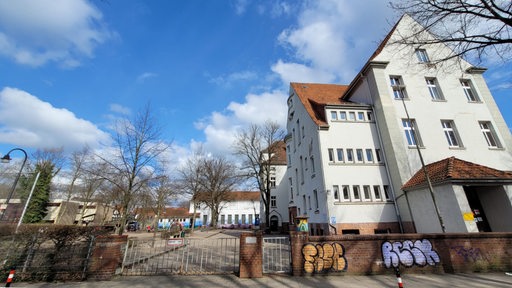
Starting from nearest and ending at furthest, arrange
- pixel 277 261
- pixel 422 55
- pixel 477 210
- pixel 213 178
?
pixel 277 261 < pixel 477 210 < pixel 422 55 < pixel 213 178

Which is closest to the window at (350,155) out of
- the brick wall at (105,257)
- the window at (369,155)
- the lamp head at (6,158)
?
the window at (369,155)

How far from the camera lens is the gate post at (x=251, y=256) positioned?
799 centimetres

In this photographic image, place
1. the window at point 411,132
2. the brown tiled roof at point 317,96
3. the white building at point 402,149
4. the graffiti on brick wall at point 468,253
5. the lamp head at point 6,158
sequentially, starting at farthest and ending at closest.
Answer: the brown tiled roof at point 317,96, the window at point 411,132, the lamp head at point 6,158, the white building at point 402,149, the graffiti on brick wall at point 468,253

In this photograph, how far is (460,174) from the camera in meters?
12.6

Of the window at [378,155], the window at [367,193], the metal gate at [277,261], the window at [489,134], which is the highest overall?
the window at [489,134]

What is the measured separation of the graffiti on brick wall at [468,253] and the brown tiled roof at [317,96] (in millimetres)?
11762

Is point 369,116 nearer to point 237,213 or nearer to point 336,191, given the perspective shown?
point 336,191

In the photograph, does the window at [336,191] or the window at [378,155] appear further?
the window at [378,155]

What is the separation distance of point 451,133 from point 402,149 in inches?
211

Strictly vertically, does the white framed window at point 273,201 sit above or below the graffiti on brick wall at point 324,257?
above

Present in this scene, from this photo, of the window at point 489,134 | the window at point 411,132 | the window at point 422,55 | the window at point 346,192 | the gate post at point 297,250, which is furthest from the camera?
the window at point 422,55

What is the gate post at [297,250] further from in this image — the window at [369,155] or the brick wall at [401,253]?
the window at [369,155]

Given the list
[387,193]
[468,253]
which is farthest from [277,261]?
[387,193]

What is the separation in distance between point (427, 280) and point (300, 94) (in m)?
20.3
